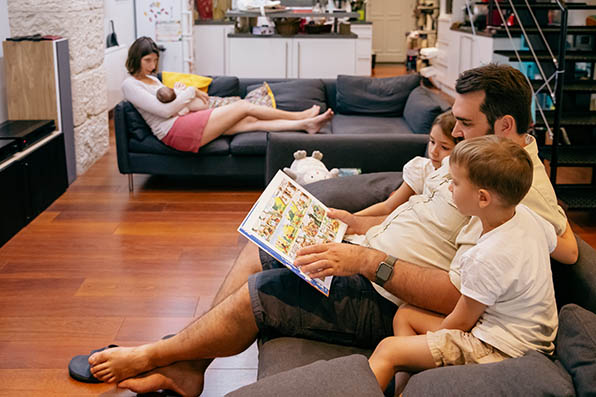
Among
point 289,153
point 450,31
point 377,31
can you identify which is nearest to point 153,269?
point 289,153

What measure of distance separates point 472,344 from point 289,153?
7.31 feet

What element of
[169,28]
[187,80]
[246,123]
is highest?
[169,28]

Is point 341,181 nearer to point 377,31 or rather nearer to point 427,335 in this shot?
point 427,335

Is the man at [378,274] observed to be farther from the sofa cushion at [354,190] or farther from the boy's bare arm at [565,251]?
the sofa cushion at [354,190]

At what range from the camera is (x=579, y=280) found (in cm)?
172

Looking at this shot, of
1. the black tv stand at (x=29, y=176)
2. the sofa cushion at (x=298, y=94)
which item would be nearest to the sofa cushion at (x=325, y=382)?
the black tv stand at (x=29, y=176)

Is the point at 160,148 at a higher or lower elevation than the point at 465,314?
lower

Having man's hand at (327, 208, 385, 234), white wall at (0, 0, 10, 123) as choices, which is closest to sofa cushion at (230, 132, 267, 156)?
white wall at (0, 0, 10, 123)

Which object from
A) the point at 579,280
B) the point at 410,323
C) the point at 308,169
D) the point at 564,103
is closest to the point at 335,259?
the point at 410,323

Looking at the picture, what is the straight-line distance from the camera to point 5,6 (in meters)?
4.66

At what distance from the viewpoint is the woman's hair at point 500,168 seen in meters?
1.51

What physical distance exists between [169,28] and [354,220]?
20.1 ft

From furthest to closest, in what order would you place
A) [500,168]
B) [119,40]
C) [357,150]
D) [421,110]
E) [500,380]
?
[119,40]
[421,110]
[357,150]
[500,168]
[500,380]

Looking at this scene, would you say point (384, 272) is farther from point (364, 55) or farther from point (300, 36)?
point (364, 55)
